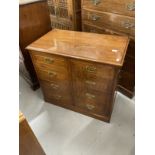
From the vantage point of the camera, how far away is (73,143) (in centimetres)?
151

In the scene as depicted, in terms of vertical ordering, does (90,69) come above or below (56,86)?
above

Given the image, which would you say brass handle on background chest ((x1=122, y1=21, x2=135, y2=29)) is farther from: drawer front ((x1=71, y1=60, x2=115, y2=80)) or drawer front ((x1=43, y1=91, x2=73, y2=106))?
drawer front ((x1=43, y1=91, x2=73, y2=106))

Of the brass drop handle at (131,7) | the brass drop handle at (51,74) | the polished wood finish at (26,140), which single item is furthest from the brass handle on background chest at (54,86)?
the brass drop handle at (131,7)

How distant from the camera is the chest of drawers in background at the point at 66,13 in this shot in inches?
76.9

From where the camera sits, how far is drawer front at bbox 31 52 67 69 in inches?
54.8

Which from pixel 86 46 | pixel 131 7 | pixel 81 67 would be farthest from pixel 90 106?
pixel 131 7

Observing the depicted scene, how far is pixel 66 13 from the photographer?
204 centimetres

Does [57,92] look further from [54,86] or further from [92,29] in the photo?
[92,29]

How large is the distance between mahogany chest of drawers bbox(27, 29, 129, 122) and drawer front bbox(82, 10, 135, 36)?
0.14 metres

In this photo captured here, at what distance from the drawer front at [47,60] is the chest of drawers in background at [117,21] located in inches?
26.4

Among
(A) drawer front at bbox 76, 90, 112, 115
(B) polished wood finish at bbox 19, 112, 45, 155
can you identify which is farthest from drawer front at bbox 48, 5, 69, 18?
(B) polished wood finish at bbox 19, 112, 45, 155

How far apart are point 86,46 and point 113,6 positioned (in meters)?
0.50
